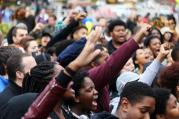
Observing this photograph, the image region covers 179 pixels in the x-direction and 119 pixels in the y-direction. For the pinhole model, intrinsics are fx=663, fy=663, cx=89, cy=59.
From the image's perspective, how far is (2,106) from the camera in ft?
17.7

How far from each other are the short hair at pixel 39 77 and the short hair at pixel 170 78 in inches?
54.2

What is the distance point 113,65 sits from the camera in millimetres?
5727

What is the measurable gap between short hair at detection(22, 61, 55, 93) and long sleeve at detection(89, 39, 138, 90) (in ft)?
1.91

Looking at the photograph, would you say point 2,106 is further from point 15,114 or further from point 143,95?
point 143,95

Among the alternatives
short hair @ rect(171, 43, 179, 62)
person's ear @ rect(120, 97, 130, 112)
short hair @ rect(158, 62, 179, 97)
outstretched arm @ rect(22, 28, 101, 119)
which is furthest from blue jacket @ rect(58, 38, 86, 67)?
outstretched arm @ rect(22, 28, 101, 119)

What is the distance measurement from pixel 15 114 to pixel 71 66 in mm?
1229

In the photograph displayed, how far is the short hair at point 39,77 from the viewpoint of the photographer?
5.35 meters

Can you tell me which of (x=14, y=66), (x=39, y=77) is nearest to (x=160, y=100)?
(x=39, y=77)

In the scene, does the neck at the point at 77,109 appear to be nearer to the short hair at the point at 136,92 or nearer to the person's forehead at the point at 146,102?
the short hair at the point at 136,92

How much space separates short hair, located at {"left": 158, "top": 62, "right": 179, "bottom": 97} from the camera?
20.7 ft

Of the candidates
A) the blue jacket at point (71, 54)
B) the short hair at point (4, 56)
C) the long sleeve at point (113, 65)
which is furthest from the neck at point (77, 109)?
the short hair at point (4, 56)

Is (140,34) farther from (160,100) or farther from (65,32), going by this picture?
(65,32)

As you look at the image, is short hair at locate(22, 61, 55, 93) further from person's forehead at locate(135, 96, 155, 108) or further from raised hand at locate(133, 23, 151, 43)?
raised hand at locate(133, 23, 151, 43)

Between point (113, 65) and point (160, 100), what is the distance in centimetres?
50
